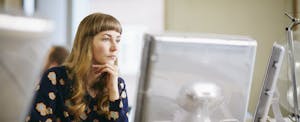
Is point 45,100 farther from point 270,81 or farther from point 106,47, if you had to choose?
point 270,81

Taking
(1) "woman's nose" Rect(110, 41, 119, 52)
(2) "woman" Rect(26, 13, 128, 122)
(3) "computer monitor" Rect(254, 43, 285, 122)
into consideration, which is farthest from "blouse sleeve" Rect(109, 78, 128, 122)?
(3) "computer monitor" Rect(254, 43, 285, 122)

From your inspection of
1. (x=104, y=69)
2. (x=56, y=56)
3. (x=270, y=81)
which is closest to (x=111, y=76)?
(x=104, y=69)

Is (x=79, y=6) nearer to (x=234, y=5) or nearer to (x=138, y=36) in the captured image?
(x=138, y=36)

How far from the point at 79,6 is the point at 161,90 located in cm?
40

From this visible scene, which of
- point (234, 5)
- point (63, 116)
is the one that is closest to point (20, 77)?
point (63, 116)

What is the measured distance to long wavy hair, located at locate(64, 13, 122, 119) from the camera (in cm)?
105

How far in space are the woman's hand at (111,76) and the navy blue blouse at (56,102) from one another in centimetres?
3

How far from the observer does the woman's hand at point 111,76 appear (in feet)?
3.52

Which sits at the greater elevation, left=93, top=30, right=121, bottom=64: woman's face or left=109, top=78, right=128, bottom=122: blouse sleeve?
left=93, top=30, right=121, bottom=64: woman's face

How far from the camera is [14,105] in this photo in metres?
1.01

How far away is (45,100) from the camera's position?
1021 millimetres

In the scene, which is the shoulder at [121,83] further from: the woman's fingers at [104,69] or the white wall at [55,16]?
the white wall at [55,16]

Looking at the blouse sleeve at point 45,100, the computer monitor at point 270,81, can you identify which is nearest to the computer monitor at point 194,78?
the computer monitor at point 270,81

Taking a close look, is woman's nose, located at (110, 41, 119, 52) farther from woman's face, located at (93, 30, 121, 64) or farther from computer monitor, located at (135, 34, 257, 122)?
computer monitor, located at (135, 34, 257, 122)
